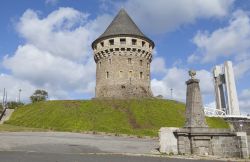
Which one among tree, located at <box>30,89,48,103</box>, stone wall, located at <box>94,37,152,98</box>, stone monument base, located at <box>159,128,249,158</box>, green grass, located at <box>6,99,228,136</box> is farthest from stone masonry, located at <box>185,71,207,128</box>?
tree, located at <box>30,89,48,103</box>

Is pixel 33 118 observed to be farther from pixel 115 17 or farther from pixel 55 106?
pixel 115 17

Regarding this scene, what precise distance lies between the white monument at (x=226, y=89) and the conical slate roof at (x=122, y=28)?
59.1 feet

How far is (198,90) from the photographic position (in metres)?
19.1

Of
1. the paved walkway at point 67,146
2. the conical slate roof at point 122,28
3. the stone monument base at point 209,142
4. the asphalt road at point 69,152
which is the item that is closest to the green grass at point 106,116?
the paved walkway at point 67,146

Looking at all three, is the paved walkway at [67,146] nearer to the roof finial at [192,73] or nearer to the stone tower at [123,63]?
the roof finial at [192,73]

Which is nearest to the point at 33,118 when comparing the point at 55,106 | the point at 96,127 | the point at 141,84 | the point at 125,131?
the point at 55,106

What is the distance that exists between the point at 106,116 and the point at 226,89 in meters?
36.5

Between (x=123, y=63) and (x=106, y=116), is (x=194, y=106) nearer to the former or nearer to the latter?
(x=106, y=116)

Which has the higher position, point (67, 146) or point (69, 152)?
point (67, 146)

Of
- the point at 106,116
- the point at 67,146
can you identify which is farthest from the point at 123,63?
the point at 67,146

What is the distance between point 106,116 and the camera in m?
47.2

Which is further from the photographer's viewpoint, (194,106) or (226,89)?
(226,89)

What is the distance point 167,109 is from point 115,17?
2988 centimetres

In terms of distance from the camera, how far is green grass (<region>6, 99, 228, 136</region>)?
137 feet
